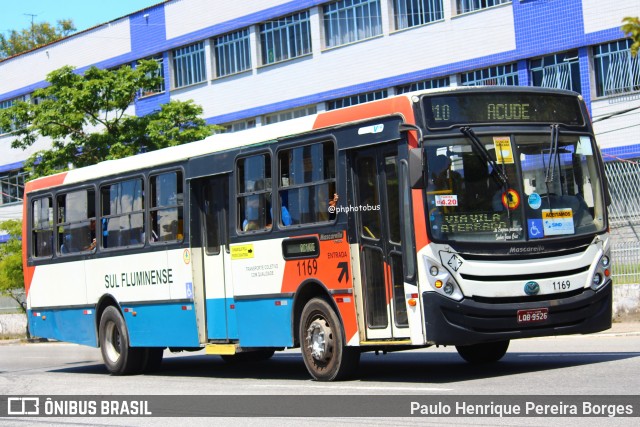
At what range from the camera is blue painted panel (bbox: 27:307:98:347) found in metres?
19.2

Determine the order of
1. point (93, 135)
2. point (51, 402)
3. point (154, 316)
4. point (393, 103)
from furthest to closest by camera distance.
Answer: point (93, 135) → point (154, 316) → point (51, 402) → point (393, 103)

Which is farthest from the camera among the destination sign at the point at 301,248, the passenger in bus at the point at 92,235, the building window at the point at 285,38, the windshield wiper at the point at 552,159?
the building window at the point at 285,38

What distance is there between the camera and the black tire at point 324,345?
1355 cm

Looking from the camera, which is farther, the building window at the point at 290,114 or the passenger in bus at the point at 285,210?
the building window at the point at 290,114

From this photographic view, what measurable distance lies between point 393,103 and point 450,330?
8.58 feet

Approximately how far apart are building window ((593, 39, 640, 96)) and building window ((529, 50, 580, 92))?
605mm

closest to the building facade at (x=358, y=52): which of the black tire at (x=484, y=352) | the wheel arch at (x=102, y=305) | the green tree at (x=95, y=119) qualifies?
the green tree at (x=95, y=119)

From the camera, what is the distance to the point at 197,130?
36312mm

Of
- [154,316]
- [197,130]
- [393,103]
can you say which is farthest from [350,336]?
[197,130]

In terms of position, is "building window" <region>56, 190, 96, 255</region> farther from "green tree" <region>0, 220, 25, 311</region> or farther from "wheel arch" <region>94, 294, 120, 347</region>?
"green tree" <region>0, 220, 25, 311</region>

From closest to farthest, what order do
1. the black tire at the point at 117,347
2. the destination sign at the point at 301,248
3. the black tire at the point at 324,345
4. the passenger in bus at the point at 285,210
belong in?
the black tire at the point at 324,345, the destination sign at the point at 301,248, the passenger in bus at the point at 285,210, the black tire at the point at 117,347

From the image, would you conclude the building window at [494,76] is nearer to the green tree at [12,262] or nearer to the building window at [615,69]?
the building window at [615,69]

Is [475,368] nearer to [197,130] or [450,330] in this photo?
[450,330]

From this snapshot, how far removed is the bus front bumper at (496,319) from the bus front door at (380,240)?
55 cm
